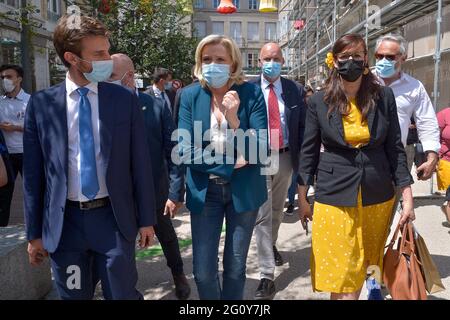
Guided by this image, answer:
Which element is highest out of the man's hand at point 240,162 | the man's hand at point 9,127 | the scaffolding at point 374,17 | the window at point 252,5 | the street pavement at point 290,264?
the window at point 252,5

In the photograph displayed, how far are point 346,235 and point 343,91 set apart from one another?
0.87 metres

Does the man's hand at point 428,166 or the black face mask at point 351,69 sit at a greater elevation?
the black face mask at point 351,69

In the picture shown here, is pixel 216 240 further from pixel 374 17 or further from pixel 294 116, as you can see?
pixel 374 17

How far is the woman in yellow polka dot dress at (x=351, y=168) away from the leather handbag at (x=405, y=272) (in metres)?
0.14

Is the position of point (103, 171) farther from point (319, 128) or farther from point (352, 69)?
point (352, 69)

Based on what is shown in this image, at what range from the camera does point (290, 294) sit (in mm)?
3793

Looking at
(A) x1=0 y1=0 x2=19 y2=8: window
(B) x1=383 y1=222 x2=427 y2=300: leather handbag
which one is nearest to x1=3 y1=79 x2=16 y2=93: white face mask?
(B) x1=383 y1=222 x2=427 y2=300: leather handbag

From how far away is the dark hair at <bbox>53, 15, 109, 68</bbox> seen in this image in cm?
227

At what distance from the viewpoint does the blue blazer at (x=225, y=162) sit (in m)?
2.72

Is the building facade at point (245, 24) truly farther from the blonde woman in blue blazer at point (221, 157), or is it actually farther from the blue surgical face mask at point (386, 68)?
the blonde woman in blue blazer at point (221, 157)

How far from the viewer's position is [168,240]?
12.4ft

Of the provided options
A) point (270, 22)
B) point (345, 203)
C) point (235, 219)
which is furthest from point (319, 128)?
point (270, 22)

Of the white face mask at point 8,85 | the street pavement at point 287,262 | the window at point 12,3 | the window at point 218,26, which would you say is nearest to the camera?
the street pavement at point 287,262

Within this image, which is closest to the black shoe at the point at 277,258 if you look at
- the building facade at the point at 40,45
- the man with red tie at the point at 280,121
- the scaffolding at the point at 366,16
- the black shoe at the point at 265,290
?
the man with red tie at the point at 280,121
